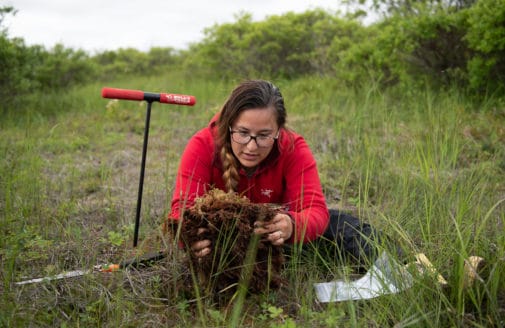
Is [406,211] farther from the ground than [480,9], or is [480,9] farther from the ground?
[480,9]

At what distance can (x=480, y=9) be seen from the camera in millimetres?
4902

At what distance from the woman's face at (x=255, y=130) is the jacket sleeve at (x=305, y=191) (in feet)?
0.80

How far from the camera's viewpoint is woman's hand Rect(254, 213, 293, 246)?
6.58ft

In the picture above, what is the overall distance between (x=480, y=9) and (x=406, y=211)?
132 inches

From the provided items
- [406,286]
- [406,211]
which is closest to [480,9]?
[406,211]

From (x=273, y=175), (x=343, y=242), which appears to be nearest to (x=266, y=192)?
(x=273, y=175)

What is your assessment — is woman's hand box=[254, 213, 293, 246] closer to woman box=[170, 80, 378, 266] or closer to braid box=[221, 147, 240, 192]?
woman box=[170, 80, 378, 266]

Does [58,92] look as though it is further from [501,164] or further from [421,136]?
[501,164]

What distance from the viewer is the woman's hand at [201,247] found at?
1.96m

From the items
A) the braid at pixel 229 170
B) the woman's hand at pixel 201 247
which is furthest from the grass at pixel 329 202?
the braid at pixel 229 170

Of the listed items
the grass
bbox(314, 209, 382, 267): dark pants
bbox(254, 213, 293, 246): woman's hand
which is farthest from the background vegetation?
bbox(254, 213, 293, 246): woman's hand

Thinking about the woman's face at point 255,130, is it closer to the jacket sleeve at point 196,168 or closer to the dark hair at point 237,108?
the dark hair at point 237,108

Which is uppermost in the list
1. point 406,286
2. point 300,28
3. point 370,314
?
point 300,28

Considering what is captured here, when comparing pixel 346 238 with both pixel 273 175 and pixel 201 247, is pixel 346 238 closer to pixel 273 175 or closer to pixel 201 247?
pixel 273 175
